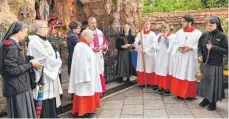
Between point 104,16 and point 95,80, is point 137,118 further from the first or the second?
point 104,16

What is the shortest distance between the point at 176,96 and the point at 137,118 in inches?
75.2

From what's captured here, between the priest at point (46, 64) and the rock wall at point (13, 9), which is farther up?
the rock wall at point (13, 9)

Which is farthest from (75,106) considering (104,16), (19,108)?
(104,16)

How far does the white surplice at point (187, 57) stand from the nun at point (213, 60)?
1.86ft

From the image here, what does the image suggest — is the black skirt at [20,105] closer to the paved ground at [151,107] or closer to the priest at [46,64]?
the priest at [46,64]

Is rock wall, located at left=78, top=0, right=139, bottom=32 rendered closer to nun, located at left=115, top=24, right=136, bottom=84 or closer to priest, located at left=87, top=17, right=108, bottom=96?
nun, located at left=115, top=24, right=136, bottom=84

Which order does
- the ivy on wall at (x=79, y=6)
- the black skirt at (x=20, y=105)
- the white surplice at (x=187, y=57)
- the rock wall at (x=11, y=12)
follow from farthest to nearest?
the ivy on wall at (x=79, y=6), the white surplice at (x=187, y=57), the rock wall at (x=11, y=12), the black skirt at (x=20, y=105)

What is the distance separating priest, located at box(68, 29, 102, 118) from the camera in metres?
5.72

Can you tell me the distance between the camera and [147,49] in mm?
8055

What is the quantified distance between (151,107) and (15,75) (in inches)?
136

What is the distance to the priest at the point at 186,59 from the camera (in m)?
6.95

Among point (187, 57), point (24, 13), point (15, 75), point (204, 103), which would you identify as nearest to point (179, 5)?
point (187, 57)

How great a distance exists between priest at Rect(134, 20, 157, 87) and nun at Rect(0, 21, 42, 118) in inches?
166

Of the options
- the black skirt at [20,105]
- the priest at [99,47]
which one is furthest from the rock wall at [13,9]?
the black skirt at [20,105]
